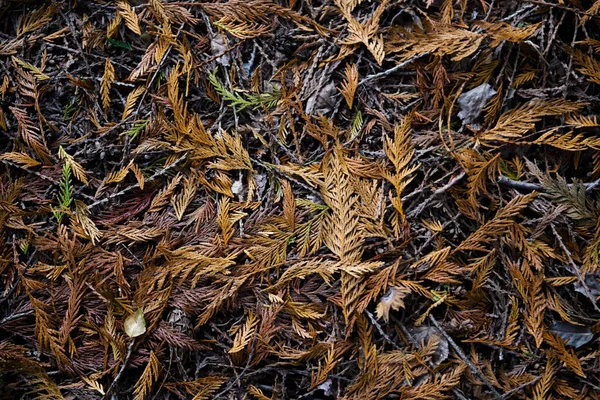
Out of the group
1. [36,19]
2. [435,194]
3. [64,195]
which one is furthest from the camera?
[36,19]

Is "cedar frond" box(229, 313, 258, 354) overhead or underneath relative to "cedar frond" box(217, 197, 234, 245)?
underneath

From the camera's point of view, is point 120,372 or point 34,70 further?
point 34,70

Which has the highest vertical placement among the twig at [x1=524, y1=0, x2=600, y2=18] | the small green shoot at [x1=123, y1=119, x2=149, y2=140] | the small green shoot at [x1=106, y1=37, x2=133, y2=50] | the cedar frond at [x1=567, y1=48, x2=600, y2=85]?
the twig at [x1=524, y1=0, x2=600, y2=18]

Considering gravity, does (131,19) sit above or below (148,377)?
above

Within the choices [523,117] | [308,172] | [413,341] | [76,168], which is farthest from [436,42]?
[76,168]

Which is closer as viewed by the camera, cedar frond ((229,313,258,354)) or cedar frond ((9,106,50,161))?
cedar frond ((229,313,258,354))

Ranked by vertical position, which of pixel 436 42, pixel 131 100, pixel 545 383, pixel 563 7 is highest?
pixel 563 7

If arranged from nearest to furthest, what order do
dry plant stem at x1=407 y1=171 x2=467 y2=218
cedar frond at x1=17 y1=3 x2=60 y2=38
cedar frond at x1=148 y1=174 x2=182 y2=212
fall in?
dry plant stem at x1=407 y1=171 x2=467 y2=218, cedar frond at x1=148 y1=174 x2=182 y2=212, cedar frond at x1=17 y1=3 x2=60 y2=38

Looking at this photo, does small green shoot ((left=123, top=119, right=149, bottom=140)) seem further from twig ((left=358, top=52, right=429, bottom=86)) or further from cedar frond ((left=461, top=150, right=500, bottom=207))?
cedar frond ((left=461, top=150, right=500, bottom=207))

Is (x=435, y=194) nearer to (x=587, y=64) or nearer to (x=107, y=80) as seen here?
(x=587, y=64)

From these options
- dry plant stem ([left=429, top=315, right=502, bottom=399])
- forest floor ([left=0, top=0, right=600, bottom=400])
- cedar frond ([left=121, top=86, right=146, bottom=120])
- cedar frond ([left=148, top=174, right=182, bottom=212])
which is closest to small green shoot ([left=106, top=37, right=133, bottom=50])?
forest floor ([left=0, top=0, right=600, bottom=400])
